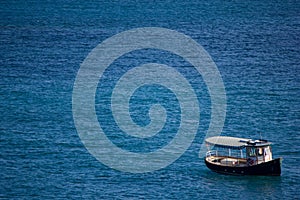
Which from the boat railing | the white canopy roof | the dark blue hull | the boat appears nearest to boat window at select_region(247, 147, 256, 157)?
the boat

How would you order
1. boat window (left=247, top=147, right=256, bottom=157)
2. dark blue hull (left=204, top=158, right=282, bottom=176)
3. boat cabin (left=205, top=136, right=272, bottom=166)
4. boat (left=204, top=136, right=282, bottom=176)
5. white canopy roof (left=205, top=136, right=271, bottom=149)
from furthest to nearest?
white canopy roof (left=205, top=136, right=271, bottom=149) → boat window (left=247, top=147, right=256, bottom=157) → boat cabin (left=205, top=136, right=272, bottom=166) → boat (left=204, top=136, right=282, bottom=176) → dark blue hull (left=204, top=158, right=282, bottom=176)

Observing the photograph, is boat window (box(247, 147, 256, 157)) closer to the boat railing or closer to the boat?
the boat

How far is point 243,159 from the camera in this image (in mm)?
158125

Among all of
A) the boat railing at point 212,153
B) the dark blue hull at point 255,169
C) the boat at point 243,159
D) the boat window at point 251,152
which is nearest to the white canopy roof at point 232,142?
the boat at point 243,159

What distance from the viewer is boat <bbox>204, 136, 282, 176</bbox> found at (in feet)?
507

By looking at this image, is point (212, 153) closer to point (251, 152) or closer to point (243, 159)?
point (243, 159)

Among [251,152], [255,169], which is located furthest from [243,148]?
[255,169]

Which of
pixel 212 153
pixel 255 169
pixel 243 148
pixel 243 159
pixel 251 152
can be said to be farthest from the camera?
pixel 212 153

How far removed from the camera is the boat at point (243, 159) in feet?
507

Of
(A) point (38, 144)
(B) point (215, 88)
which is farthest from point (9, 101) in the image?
(B) point (215, 88)

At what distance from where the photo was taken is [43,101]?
624ft

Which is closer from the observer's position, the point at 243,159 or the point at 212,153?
the point at 243,159

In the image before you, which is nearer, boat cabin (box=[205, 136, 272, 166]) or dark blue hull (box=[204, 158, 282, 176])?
dark blue hull (box=[204, 158, 282, 176])

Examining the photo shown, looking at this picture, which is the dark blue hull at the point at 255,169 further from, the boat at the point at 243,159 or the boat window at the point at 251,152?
the boat window at the point at 251,152
